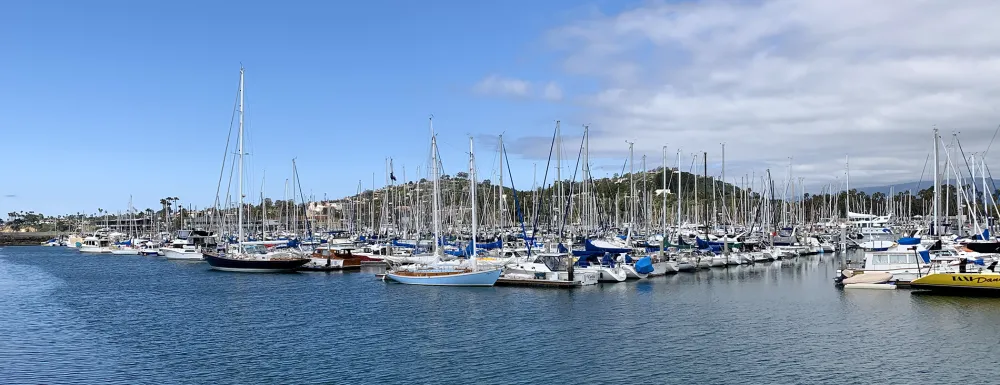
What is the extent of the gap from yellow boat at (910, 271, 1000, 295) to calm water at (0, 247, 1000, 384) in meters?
1.04

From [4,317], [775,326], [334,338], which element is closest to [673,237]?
[775,326]

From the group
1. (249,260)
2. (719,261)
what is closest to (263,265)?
(249,260)

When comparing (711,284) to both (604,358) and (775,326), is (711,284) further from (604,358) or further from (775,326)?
(604,358)

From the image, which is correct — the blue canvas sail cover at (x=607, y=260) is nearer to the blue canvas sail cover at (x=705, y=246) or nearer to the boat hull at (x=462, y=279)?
the boat hull at (x=462, y=279)

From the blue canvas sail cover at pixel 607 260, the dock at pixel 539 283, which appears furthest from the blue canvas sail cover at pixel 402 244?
the dock at pixel 539 283

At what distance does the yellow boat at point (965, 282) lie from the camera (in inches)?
1789

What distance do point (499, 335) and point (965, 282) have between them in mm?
29019

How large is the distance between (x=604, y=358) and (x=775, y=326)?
12.3 m

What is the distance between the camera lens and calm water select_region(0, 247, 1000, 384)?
28875 millimetres

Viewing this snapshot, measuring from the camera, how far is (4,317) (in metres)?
45.0

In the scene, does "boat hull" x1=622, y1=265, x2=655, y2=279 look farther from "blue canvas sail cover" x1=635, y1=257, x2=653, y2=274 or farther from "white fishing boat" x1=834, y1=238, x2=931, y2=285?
"white fishing boat" x1=834, y1=238, x2=931, y2=285

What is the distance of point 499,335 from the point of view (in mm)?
36250

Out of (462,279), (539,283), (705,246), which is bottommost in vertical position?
(539,283)

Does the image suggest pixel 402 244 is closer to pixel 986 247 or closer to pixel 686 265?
pixel 686 265
